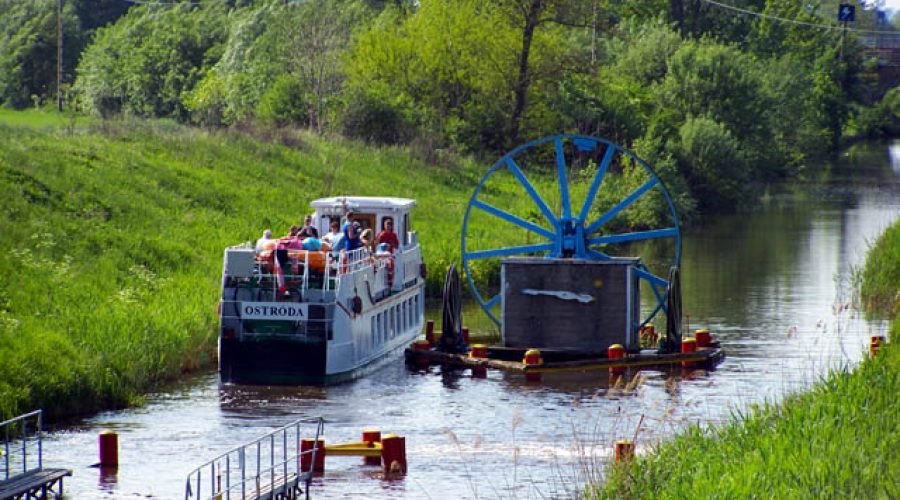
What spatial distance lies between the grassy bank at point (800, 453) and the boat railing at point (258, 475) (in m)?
3.89

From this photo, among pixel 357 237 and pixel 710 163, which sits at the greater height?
pixel 710 163

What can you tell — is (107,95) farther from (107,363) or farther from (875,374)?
(875,374)

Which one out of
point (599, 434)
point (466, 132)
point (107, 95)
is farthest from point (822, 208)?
point (599, 434)

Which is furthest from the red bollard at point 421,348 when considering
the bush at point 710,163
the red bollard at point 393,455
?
the bush at point 710,163

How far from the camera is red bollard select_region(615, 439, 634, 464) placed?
20250 mm

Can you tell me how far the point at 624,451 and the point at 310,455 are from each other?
14.7 feet

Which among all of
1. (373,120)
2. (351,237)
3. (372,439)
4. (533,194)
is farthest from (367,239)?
(373,120)

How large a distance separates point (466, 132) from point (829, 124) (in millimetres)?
53092

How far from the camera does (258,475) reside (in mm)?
19938

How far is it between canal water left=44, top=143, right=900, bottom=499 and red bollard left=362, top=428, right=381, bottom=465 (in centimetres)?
17

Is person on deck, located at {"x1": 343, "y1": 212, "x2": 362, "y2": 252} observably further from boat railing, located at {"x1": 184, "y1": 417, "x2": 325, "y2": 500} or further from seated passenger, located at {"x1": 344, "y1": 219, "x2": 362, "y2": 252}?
boat railing, located at {"x1": 184, "y1": 417, "x2": 325, "y2": 500}

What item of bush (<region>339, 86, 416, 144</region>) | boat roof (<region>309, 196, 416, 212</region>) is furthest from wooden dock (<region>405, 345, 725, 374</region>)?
bush (<region>339, 86, 416, 144</region>)

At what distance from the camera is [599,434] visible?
25344 millimetres

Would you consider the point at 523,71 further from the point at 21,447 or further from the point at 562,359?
the point at 21,447
